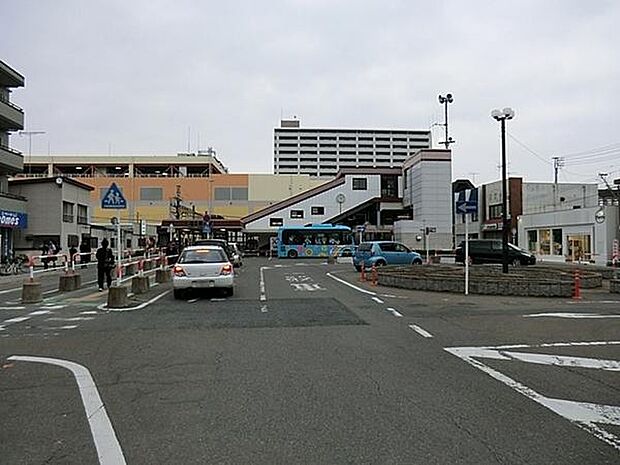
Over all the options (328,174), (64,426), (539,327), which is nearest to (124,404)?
(64,426)

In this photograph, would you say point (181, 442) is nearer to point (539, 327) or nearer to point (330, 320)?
point (330, 320)

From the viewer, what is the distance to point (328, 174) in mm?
153875

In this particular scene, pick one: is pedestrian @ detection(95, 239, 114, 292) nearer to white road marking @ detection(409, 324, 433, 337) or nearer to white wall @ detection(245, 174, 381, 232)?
white road marking @ detection(409, 324, 433, 337)

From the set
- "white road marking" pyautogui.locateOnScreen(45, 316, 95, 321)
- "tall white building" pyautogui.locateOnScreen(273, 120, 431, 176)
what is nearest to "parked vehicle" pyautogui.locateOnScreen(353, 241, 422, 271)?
"white road marking" pyautogui.locateOnScreen(45, 316, 95, 321)

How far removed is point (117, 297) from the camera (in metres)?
16.7

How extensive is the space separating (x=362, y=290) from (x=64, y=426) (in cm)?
1635

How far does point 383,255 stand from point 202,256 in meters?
17.8

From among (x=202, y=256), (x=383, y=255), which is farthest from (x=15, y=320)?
(x=383, y=255)

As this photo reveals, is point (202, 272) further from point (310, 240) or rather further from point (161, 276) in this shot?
point (310, 240)

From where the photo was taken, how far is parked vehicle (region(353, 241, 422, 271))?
1382 inches

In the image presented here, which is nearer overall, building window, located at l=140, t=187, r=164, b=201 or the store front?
the store front

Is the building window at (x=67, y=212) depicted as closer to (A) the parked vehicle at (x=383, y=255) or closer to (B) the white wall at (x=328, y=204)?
(B) the white wall at (x=328, y=204)

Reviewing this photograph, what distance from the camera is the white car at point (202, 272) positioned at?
18.4 metres

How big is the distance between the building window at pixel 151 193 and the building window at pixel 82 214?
34181 mm
